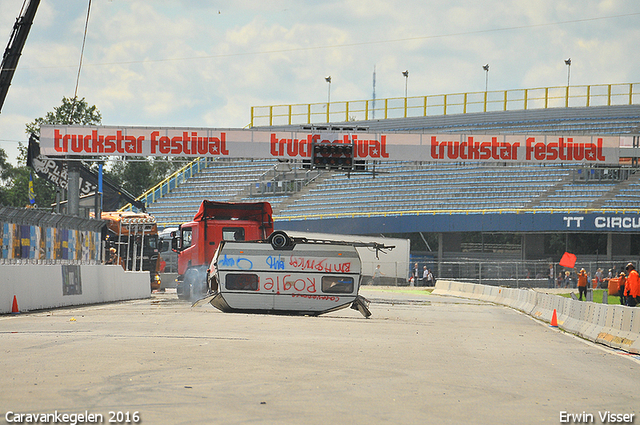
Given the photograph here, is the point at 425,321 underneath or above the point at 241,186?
underneath

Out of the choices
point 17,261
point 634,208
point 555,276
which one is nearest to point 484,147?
point 555,276

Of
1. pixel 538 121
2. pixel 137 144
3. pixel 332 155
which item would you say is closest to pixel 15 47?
pixel 137 144

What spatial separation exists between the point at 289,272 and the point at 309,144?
17.5 meters

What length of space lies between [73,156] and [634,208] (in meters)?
31.9

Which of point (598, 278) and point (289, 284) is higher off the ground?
point (289, 284)

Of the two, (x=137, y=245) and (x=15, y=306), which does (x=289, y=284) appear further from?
(x=137, y=245)

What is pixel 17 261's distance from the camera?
1869 centimetres

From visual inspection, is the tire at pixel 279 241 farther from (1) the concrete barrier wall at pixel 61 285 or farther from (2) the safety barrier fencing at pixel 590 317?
(2) the safety barrier fencing at pixel 590 317

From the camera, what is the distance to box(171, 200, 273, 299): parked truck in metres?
25.7

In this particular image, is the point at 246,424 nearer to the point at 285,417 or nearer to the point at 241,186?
the point at 285,417

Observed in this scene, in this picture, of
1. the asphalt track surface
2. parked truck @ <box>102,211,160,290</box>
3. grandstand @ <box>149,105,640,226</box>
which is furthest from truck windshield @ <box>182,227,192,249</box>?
grandstand @ <box>149,105,640,226</box>

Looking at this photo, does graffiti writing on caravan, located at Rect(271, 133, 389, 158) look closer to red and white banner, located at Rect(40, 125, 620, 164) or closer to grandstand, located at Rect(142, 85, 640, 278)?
red and white banner, located at Rect(40, 125, 620, 164)

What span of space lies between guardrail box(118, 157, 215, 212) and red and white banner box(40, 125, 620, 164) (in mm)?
27301

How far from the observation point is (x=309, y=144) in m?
33.3
